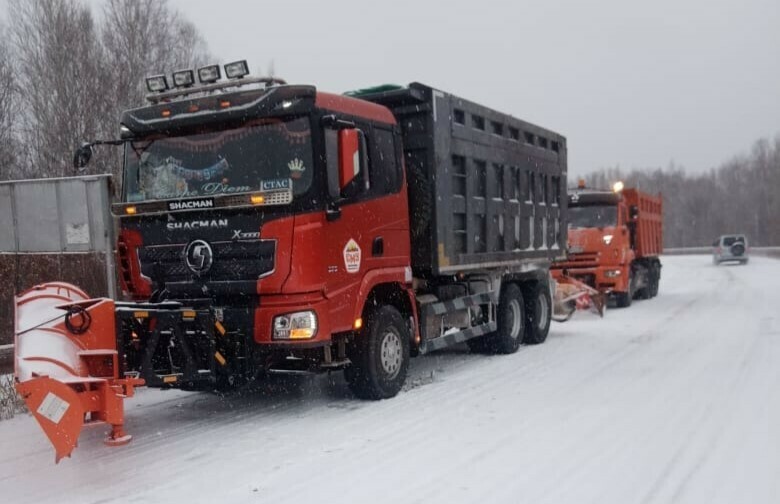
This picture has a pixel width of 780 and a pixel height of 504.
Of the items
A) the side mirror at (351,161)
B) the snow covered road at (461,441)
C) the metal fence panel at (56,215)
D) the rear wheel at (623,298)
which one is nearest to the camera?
the snow covered road at (461,441)

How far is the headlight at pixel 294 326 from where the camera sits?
6.85m

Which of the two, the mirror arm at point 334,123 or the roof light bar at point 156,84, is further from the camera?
the roof light bar at point 156,84

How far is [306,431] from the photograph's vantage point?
22.3 ft

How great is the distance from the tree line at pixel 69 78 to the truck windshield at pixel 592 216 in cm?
1374

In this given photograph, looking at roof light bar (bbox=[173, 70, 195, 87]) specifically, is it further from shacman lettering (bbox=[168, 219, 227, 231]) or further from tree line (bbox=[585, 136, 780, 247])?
tree line (bbox=[585, 136, 780, 247])

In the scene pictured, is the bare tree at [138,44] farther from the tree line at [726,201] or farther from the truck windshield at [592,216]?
the tree line at [726,201]

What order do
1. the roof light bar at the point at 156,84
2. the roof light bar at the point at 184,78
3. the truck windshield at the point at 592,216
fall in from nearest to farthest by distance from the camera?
the roof light bar at the point at 184,78, the roof light bar at the point at 156,84, the truck windshield at the point at 592,216

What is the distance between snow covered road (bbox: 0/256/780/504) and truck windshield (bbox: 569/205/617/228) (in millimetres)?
8135

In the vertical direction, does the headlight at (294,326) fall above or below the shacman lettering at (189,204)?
below

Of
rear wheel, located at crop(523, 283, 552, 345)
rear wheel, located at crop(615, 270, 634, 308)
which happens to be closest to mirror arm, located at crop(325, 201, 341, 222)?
rear wheel, located at crop(523, 283, 552, 345)

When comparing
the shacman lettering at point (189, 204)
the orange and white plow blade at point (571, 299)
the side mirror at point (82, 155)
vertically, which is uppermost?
the side mirror at point (82, 155)

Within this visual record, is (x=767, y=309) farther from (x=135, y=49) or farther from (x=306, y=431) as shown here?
(x=135, y=49)

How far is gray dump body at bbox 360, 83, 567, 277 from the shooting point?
350 inches

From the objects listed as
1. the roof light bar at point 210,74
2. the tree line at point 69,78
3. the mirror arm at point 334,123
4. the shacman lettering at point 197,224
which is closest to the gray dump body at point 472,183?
the mirror arm at point 334,123
